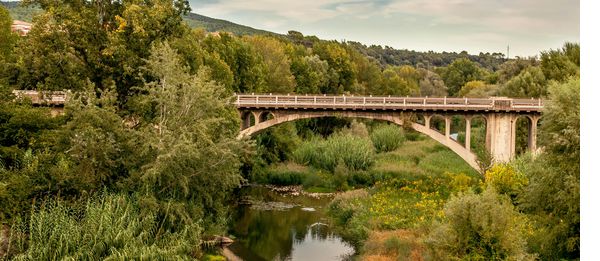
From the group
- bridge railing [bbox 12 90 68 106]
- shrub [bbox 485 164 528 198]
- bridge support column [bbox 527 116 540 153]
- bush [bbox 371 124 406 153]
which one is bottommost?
shrub [bbox 485 164 528 198]

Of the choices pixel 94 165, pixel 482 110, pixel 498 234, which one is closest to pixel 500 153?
pixel 482 110

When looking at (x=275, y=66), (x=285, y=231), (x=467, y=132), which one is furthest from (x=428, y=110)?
(x=275, y=66)

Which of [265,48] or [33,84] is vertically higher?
[265,48]

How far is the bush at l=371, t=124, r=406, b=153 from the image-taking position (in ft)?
163

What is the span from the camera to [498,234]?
57.9ft

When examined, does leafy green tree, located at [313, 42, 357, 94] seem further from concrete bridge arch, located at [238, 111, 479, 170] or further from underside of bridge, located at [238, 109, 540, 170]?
underside of bridge, located at [238, 109, 540, 170]

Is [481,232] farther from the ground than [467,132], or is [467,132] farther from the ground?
[467,132]

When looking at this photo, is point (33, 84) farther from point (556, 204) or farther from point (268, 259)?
point (556, 204)

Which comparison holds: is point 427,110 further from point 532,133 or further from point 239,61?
point 239,61

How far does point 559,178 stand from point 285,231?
15.0 m

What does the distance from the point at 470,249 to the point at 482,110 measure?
18942 millimetres

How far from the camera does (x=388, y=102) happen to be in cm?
3662

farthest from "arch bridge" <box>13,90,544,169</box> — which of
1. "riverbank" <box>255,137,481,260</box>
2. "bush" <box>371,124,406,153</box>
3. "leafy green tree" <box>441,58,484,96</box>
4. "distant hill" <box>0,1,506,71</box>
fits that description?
→ "distant hill" <box>0,1,506,71</box>

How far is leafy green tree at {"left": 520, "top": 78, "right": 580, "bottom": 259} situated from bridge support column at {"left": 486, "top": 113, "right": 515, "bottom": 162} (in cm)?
1669
